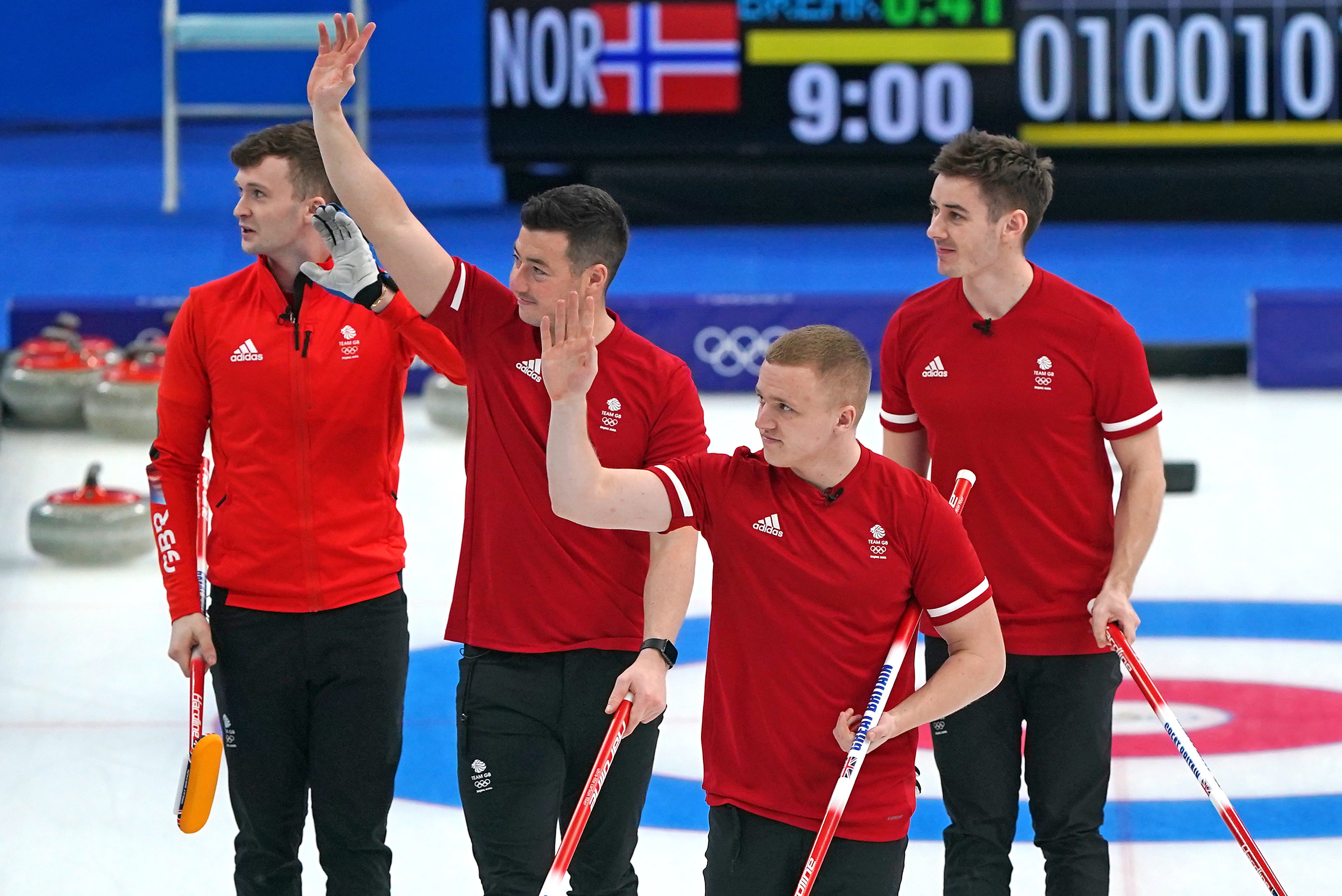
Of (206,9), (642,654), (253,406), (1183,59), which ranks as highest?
(206,9)

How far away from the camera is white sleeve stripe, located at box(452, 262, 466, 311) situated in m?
4.04

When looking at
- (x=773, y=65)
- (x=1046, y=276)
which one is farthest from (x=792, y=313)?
(x=1046, y=276)

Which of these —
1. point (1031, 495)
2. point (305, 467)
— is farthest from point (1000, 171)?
point (305, 467)

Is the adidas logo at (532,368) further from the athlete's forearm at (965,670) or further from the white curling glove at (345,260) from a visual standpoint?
the athlete's forearm at (965,670)

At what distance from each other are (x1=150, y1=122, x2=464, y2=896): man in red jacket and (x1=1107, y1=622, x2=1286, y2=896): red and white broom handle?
61.1 inches

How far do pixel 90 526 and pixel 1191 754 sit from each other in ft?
18.2

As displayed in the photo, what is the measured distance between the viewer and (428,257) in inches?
156

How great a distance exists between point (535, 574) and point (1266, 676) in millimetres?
3848

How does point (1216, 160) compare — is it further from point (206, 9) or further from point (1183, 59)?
point (206, 9)

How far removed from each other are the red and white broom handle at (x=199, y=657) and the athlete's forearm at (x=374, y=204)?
751mm

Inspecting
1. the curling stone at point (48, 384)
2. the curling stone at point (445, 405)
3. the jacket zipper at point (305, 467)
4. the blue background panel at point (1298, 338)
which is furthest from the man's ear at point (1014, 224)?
the blue background panel at point (1298, 338)

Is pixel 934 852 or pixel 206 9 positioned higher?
pixel 206 9

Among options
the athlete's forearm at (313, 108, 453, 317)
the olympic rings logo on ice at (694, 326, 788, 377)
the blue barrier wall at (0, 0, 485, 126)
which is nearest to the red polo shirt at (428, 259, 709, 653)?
the athlete's forearm at (313, 108, 453, 317)

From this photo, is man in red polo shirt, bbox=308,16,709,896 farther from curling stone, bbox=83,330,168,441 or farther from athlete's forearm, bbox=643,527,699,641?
curling stone, bbox=83,330,168,441
